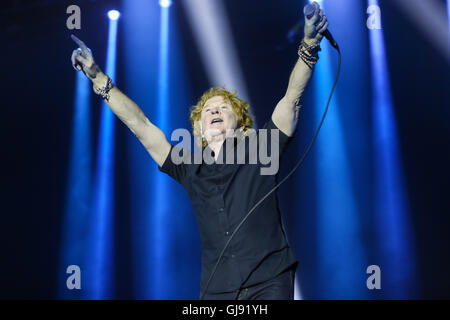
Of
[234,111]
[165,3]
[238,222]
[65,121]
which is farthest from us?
[165,3]

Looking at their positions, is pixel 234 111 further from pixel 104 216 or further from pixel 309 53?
pixel 104 216

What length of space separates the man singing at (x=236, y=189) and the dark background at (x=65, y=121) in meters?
2.22

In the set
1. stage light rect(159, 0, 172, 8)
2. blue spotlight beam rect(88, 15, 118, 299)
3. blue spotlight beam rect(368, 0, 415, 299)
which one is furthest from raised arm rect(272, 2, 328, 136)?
stage light rect(159, 0, 172, 8)

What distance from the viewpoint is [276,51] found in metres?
4.61

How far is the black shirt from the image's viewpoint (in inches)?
74.7

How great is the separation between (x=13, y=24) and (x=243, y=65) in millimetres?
2152

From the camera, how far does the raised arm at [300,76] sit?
185 centimetres

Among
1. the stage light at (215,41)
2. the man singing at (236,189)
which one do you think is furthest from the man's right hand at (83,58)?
the stage light at (215,41)

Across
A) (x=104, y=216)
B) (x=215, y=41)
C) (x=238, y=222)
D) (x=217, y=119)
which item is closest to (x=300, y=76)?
(x=217, y=119)

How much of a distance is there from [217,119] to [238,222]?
562 millimetres

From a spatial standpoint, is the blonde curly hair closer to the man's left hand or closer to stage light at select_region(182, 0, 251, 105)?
the man's left hand

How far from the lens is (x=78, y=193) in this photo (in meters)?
4.29
